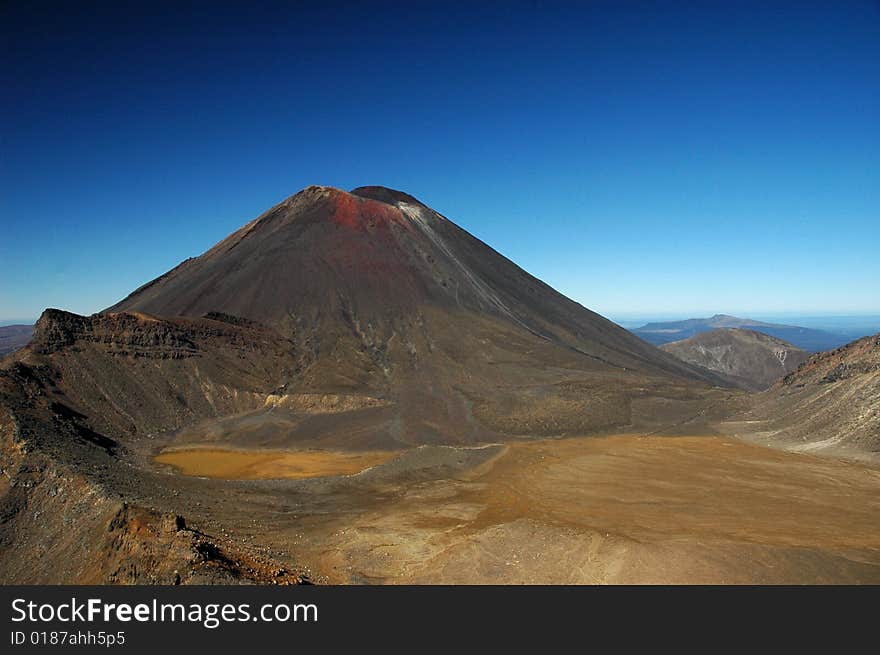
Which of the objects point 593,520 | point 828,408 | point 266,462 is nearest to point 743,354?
point 828,408

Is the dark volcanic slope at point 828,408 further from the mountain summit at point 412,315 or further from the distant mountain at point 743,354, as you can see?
the distant mountain at point 743,354

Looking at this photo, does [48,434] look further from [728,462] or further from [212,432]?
[728,462]

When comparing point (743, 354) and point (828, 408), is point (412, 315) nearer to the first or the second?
point (828, 408)

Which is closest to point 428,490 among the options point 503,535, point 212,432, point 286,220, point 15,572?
point 503,535

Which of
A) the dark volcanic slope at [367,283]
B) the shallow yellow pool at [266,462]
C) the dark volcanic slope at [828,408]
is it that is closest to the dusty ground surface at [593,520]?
the dark volcanic slope at [828,408]

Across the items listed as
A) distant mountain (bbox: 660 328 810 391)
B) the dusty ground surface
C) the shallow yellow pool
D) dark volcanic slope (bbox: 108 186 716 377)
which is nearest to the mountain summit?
dark volcanic slope (bbox: 108 186 716 377)

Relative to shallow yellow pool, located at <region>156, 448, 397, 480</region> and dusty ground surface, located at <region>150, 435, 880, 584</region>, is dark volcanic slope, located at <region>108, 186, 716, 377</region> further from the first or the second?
dusty ground surface, located at <region>150, 435, 880, 584</region>

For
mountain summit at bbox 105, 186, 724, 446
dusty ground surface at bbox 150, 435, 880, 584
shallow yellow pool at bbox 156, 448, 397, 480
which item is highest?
mountain summit at bbox 105, 186, 724, 446
